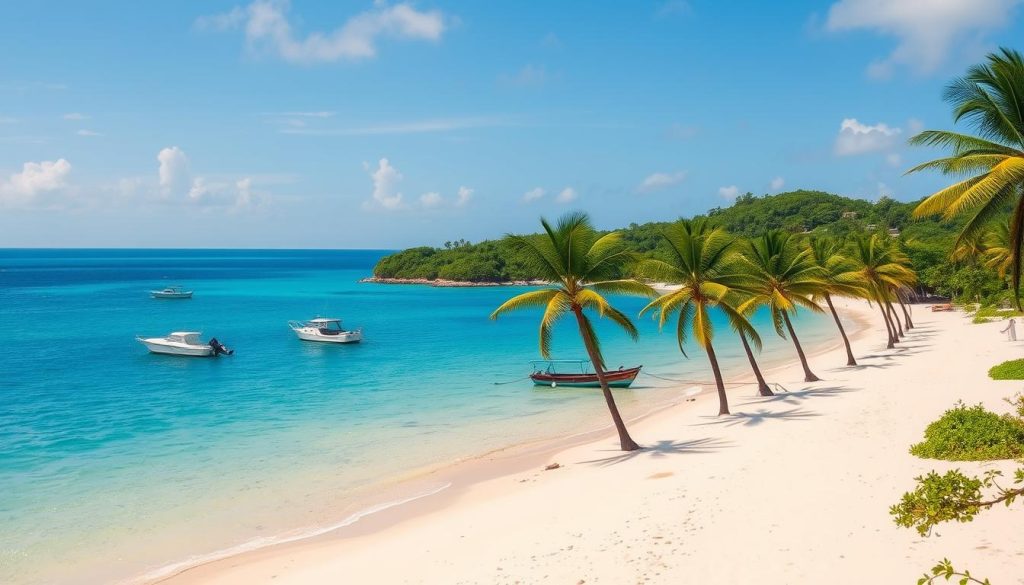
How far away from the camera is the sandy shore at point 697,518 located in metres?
9.82

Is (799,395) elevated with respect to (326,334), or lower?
elevated

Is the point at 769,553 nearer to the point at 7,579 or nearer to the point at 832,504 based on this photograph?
the point at 832,504

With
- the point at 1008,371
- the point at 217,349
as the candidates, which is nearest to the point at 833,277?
the point at 1008,371

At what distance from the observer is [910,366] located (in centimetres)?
2969

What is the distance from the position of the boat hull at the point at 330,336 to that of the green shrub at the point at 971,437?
45.4 metres

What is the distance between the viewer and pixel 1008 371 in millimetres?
23594

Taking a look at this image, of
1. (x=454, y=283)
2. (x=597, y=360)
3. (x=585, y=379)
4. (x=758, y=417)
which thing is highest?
(x=597, y=360)

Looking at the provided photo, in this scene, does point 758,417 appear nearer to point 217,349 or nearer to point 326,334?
point 217,349

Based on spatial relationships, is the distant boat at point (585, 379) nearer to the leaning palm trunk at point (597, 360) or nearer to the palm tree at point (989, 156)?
the leaning palm trunk at point (597, 360)

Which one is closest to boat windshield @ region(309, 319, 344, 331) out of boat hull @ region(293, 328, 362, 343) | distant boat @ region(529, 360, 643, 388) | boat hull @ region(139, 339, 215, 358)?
boat hull @ region(293, 328, 362, 343)

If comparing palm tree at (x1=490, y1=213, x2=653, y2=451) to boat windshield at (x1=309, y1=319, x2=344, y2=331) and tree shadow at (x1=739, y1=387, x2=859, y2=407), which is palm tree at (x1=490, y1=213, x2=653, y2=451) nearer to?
tree shadow at (x1=739, y1=387, x2=859, y2=407)

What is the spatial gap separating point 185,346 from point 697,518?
44.1 m

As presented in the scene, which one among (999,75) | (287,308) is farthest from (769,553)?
(287,308)

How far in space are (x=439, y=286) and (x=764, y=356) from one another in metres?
97.9
